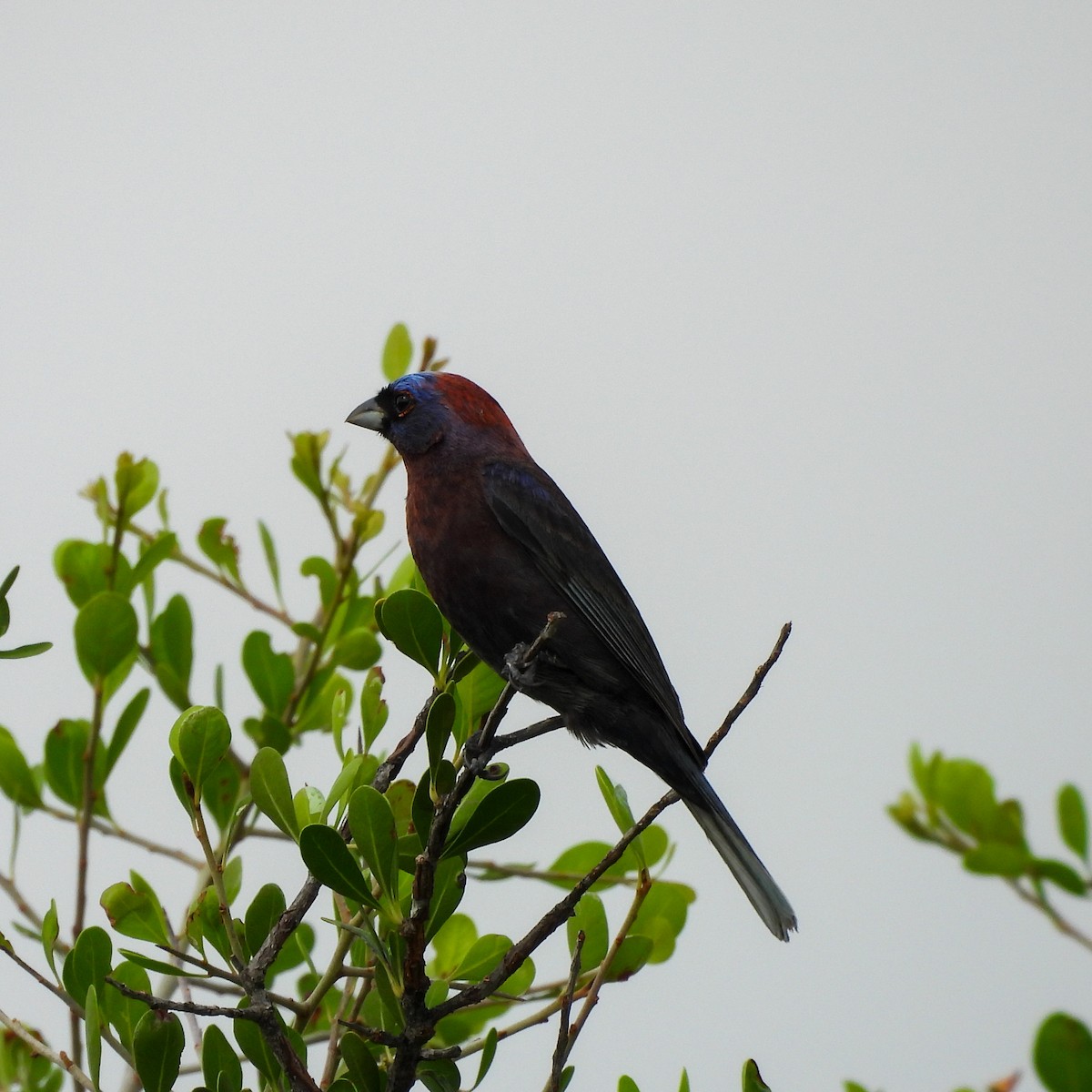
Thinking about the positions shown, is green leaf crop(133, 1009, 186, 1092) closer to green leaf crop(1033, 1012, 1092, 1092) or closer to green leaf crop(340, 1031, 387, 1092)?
green leaf crop(340, 1031, 387, 1092)

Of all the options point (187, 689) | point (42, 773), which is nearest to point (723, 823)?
point (187, 689)

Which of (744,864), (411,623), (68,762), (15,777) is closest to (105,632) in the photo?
(68,762)

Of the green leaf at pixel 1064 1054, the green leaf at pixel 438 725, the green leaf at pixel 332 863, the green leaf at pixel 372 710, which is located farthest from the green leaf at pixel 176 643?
the green leaf at pixel 1064 1054

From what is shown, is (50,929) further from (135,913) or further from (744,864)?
(744,864)

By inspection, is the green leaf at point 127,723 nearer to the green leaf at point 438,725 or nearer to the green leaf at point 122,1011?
the green leaf at point 122,1011

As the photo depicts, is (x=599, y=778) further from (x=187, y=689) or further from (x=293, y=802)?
(x=187, y=689)

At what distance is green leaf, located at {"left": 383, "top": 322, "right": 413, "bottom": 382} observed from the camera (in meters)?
4.73

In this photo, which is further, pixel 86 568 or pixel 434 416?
pixel 434 416

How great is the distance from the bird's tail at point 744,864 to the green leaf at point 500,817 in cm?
173

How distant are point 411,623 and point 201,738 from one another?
656 millimetres

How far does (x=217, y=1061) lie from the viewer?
284cm

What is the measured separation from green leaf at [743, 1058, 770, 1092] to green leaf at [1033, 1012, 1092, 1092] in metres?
0.70

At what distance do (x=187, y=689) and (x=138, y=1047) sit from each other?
1447 mm

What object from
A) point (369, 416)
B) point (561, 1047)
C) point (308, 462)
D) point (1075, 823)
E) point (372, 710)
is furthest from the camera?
point (369, 416)
